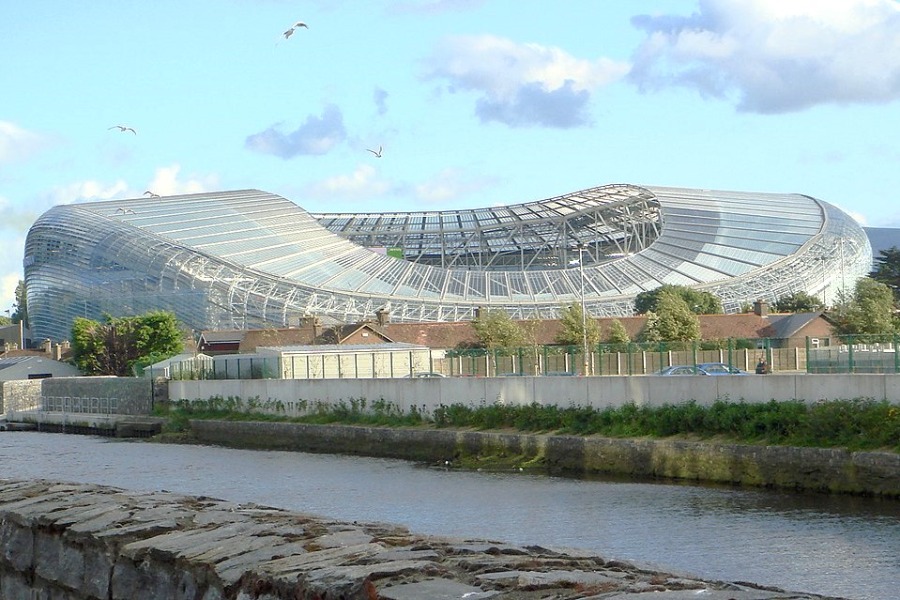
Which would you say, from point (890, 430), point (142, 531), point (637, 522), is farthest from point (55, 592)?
point (890, 430)

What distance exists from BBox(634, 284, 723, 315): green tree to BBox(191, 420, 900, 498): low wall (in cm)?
5522

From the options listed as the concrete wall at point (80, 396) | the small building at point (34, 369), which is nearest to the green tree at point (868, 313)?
the concrete wall at point (80, 396)

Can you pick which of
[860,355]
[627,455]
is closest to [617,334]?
[627,455]

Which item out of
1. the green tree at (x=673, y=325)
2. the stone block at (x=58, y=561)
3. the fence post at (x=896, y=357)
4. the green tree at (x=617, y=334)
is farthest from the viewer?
the green tree at (x=617, y=334)

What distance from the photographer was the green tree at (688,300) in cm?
10338

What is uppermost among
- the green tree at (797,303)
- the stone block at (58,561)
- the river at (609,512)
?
the green tree at (797,303)

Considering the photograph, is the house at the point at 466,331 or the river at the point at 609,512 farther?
the house at the point at 466,331

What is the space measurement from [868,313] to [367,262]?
63.6m

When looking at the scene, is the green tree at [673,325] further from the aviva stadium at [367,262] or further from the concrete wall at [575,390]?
the aviva stadium at [367,262]

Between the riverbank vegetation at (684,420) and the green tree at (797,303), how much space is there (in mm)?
65211

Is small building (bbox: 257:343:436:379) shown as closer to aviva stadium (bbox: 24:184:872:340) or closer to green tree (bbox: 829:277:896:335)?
green tree (bbox: 829:277:896:335)

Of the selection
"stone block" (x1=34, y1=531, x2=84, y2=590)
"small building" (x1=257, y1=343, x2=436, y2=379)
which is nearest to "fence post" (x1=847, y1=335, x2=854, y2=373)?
"stone block" (x1=34, y1=531, x2=84, y2=590)

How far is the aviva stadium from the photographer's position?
114562 millimetres

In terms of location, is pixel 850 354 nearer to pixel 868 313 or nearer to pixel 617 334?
pixel 868 313
